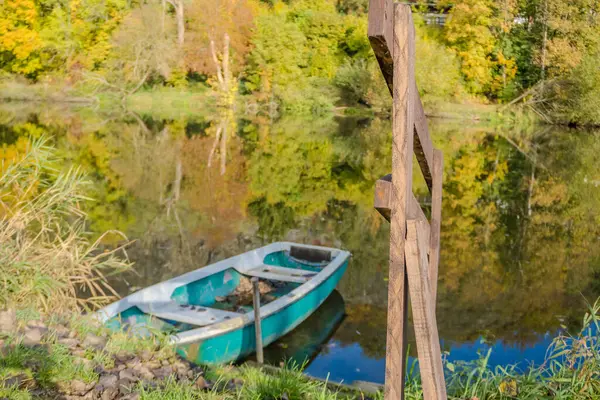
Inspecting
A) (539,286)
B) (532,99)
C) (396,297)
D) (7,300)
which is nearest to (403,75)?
(396,297)

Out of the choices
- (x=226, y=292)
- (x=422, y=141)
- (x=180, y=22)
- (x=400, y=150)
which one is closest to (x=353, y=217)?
(x=226, y=292)

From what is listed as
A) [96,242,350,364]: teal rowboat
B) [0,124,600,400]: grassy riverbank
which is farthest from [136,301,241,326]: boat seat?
[0,124,600,400]: grassy riverbank

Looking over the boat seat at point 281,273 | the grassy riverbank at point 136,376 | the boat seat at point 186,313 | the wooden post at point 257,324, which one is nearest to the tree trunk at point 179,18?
the boat seat at point 281,273

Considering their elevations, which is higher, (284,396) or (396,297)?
(396,297)

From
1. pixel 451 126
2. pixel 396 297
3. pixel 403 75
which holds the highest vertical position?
pixel 403 75

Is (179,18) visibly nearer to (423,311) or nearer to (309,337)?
(309,337)

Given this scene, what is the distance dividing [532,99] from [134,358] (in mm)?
29678

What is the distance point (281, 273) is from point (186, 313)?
1650 mm

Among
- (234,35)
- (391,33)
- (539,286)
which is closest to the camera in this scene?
(391,33)

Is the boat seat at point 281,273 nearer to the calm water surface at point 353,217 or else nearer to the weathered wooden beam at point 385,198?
the calm water surface at point 353,217

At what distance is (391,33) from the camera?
189 centimetres

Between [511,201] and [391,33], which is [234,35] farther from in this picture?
[391,33]

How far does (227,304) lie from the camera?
644 cm

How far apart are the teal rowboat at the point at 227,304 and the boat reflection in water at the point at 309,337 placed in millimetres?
130
